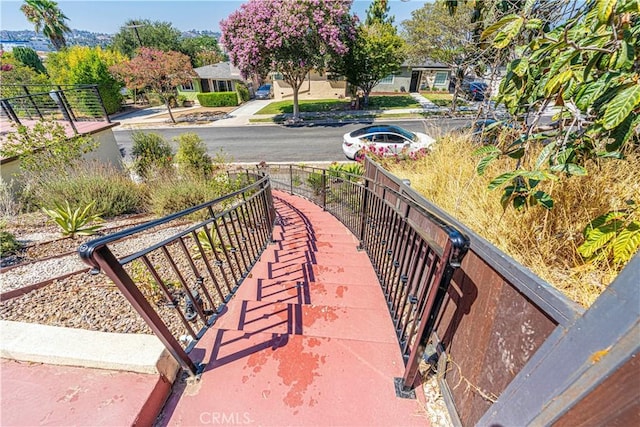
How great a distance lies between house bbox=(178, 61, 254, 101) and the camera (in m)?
25.7

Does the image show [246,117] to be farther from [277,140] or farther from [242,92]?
[242,92]

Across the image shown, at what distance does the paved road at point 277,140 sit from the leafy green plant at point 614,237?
971 centimetres

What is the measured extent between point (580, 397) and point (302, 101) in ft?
84.7

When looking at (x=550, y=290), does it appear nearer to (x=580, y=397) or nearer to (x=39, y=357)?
(x=580, y=397)

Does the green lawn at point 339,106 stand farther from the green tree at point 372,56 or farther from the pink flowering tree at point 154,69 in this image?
the pink flowering tree at point 154,69

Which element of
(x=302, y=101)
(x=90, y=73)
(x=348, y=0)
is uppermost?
(x=348, y=0)

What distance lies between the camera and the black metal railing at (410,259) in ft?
Result: 3.71

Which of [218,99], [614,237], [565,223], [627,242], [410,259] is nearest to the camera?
[627,242]

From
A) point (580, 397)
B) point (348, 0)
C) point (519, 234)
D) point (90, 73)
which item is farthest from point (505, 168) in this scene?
point (90, 73)

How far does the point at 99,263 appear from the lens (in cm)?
103

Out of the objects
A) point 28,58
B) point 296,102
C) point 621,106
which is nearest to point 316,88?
point 296,102

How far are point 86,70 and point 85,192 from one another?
77.9 ft

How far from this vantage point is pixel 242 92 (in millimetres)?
26328

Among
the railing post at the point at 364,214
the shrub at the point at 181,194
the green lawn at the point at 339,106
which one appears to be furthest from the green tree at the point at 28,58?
the railing post at the point at 364,214
